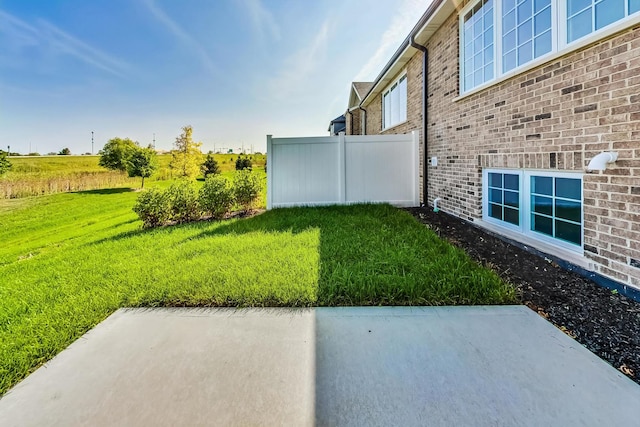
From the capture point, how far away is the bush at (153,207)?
23.5 feet

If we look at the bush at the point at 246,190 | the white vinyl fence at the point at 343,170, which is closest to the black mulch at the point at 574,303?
the white vinyl fence at the point at 343,170

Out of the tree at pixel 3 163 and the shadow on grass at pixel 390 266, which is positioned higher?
the tree at pixel 3 163

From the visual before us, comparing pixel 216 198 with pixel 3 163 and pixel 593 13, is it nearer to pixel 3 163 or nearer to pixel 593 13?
pixel 593 13

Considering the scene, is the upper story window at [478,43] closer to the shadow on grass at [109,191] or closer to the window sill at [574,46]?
the window sill at [574,46]

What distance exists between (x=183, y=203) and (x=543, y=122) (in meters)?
7.31

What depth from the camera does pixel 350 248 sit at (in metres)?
4.73

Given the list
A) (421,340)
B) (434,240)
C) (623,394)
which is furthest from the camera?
(434,240)

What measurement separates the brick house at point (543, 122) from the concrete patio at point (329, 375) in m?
1.56

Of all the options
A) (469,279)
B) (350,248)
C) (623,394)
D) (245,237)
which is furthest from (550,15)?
(245,237)

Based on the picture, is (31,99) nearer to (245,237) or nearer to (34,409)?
(245,237)

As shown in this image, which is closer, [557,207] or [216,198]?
[557,207]

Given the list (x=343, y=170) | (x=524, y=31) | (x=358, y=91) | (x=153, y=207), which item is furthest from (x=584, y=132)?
(x=358, y=91)

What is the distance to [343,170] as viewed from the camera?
862cm

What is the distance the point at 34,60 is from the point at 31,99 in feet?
19.3
